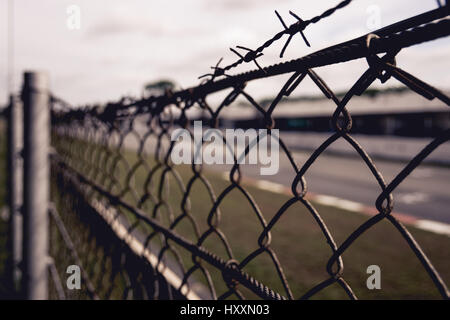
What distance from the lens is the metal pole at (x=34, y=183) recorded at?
8.57 feet

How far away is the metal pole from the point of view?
261 centimetres

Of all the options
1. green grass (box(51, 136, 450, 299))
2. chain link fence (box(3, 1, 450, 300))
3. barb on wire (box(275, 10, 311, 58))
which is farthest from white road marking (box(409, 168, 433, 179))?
barb on wire (box(275, 10, 311, 58))

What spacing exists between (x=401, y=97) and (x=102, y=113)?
92.6 feet

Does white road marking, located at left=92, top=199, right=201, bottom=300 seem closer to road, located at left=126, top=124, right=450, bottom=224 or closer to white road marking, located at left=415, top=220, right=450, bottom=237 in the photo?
road, located at left=126, top=124, right=450, bottom=224

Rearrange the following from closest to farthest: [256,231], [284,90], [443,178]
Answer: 1. [284,90]
2. [256,231]
3. [443,178]

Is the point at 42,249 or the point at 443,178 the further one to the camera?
the point at 443,178

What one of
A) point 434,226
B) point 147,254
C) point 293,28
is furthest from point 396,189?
point 293,28

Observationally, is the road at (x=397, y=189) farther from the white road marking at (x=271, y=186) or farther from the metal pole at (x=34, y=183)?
the metal pole at (x=34, y=183)

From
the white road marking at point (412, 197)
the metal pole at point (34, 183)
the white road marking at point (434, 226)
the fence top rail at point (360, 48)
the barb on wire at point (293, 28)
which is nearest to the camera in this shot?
the fence top rail at point (360, 48)

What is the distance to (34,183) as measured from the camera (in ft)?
8.71

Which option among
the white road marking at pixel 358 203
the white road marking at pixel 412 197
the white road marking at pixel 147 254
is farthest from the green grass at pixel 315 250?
the white road marking at pixel 412 197

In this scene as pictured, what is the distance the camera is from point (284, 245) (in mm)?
5133
